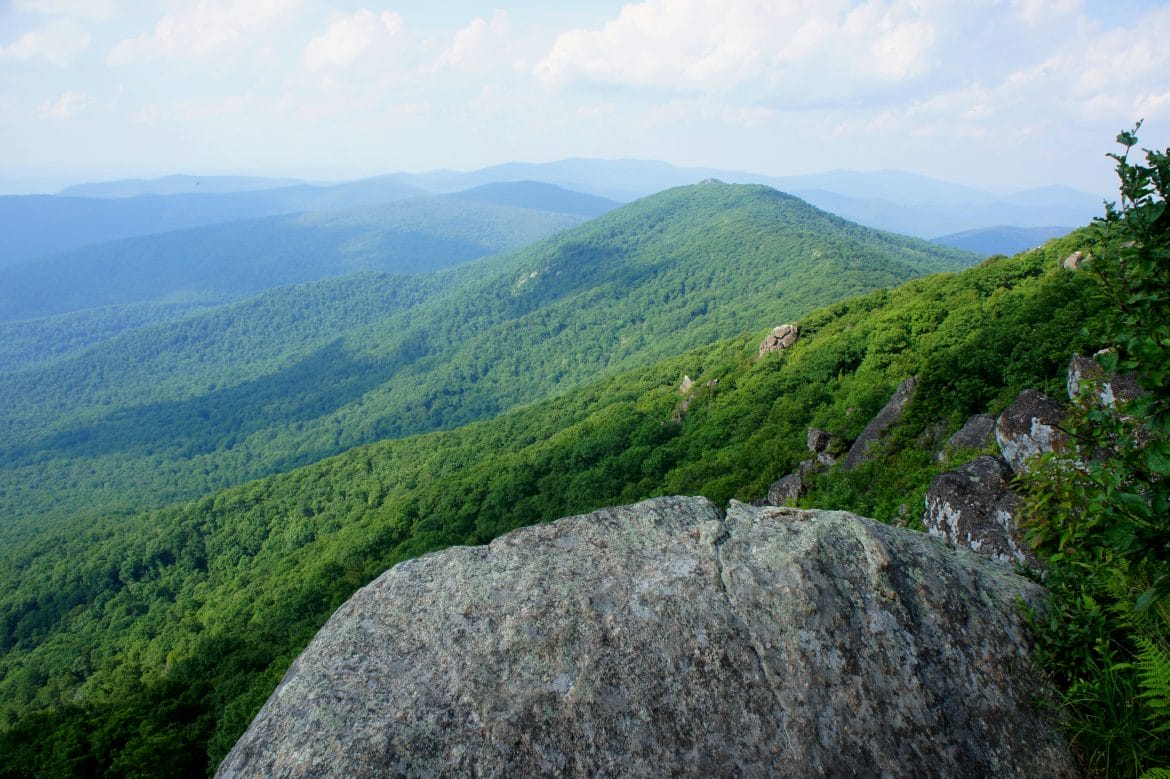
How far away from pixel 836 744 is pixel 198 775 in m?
21.9

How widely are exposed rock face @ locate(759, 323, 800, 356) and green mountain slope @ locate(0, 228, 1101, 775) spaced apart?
1496mm

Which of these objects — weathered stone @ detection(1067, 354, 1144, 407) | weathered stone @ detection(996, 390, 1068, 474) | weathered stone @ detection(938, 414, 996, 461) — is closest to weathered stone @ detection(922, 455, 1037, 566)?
weathered stone @ detection(996, 390, 1068, 474)

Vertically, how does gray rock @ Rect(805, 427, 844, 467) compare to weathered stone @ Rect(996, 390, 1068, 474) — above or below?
below

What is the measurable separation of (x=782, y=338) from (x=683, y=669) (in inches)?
1978

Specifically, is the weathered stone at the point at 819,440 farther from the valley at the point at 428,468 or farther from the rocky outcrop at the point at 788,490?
the rocky outcrop at the point at 788,490

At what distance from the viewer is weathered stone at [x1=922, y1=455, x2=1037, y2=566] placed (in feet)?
29.2

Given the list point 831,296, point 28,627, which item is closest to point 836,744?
point 28,627

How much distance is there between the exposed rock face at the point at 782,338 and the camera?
5222 centimetres

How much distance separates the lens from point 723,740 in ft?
16.5

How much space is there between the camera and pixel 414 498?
62.4 m

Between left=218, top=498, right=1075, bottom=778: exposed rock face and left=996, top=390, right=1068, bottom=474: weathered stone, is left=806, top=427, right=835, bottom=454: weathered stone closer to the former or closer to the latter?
left=996, top=390, right=1068, bottom=474: weathered stone

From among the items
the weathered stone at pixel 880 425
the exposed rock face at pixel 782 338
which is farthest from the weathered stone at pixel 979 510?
the exposed rock face at pixel 782 338

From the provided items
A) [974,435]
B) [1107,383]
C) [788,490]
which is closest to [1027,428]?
[1107,383]

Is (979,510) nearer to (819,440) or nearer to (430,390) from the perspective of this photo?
(819,440)
